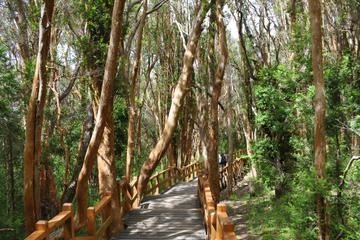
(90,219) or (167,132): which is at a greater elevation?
(167,132)

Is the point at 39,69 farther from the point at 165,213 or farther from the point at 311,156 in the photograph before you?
the point at 311,156

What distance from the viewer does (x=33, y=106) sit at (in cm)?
532

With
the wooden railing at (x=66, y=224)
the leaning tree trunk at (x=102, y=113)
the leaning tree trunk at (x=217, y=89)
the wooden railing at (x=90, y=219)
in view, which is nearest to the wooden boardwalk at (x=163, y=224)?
the wooden railing at (x=90, y=219)

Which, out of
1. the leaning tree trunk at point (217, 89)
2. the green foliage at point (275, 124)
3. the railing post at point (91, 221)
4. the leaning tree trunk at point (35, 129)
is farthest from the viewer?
the leaning tree trunk at point (217, 89)

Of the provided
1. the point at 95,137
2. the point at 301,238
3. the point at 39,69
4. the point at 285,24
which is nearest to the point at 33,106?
the point at 39,69

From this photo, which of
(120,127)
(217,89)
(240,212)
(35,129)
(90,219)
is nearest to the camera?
(90,219)

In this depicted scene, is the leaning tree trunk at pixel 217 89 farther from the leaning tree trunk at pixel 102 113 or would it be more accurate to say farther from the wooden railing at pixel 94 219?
the leaning tree trunk at pixel 102 113

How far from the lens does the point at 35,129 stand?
5359 millimetres

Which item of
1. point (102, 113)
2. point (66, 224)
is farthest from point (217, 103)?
point (66, 224)

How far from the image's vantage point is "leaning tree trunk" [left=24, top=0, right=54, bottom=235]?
5.18m

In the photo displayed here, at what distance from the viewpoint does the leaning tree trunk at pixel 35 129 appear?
5.18m

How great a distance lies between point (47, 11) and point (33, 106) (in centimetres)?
172

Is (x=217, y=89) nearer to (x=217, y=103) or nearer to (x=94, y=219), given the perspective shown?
(x=217, y=103)

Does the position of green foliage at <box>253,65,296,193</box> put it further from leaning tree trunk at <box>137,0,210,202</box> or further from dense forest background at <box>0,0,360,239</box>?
leaning tree trunk at <box>137,0,210,202</box>
